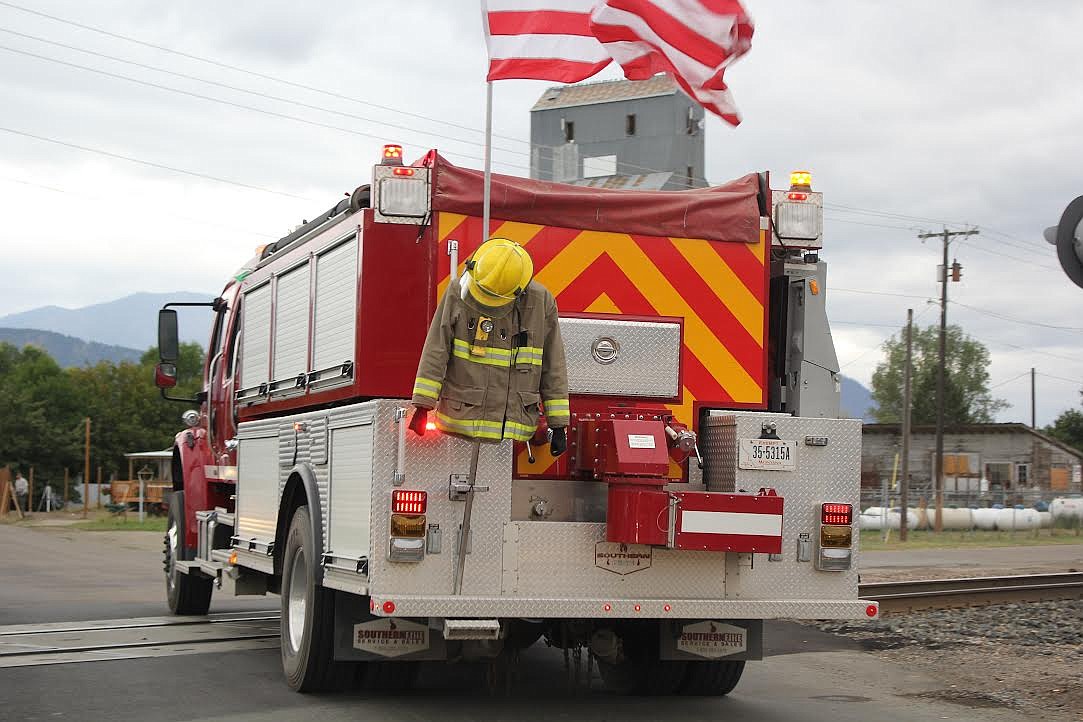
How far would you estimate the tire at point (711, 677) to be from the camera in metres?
9.08

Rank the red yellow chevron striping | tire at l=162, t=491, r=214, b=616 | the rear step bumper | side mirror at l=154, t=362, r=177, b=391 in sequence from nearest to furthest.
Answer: the rear step bumper < the red yellow chevron striping < tire at l=162, t=491, r=214, b=616 < side mirror at l=154, t=362, r=177, b=391

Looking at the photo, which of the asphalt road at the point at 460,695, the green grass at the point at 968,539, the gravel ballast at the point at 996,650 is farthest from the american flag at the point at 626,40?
the green grass at the point at 968,539

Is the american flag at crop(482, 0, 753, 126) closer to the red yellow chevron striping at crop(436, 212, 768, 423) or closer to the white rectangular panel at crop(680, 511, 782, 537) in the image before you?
the red yellow chevron striping at crop(436, 212, 768, 423)

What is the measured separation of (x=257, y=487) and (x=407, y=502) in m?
3.13

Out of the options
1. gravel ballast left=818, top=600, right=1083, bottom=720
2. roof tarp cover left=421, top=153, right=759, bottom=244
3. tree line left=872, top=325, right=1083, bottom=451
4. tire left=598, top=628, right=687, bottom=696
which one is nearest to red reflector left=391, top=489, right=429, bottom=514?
roof tarp cover left=421, top=153, right=759, bottom=244

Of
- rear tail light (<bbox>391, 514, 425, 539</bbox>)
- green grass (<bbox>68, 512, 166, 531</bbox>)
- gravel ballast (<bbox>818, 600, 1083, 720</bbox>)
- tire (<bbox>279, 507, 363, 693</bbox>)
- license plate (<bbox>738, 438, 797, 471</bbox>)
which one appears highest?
license plate (<bbox>738, 438, 797, 471</bbox>)

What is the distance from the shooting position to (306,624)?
8.44 meters

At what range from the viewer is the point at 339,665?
8.43 metres

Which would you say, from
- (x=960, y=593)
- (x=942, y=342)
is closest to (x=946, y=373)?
(x=942, y=342)

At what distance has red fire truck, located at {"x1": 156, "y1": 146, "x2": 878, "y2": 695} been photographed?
750 cm

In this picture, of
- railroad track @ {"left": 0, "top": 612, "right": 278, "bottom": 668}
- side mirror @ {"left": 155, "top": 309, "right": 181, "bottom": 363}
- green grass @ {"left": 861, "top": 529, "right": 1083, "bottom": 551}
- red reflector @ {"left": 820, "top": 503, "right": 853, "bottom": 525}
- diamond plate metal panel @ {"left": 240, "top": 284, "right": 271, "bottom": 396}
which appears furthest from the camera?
green grass @ {"left": 861, "top": 529, "right": 1083, "bottom": 551}

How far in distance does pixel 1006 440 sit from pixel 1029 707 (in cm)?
6534

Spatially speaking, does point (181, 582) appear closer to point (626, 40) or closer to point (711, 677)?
point (711, 677)

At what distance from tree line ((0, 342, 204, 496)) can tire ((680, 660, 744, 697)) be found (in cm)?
6531
